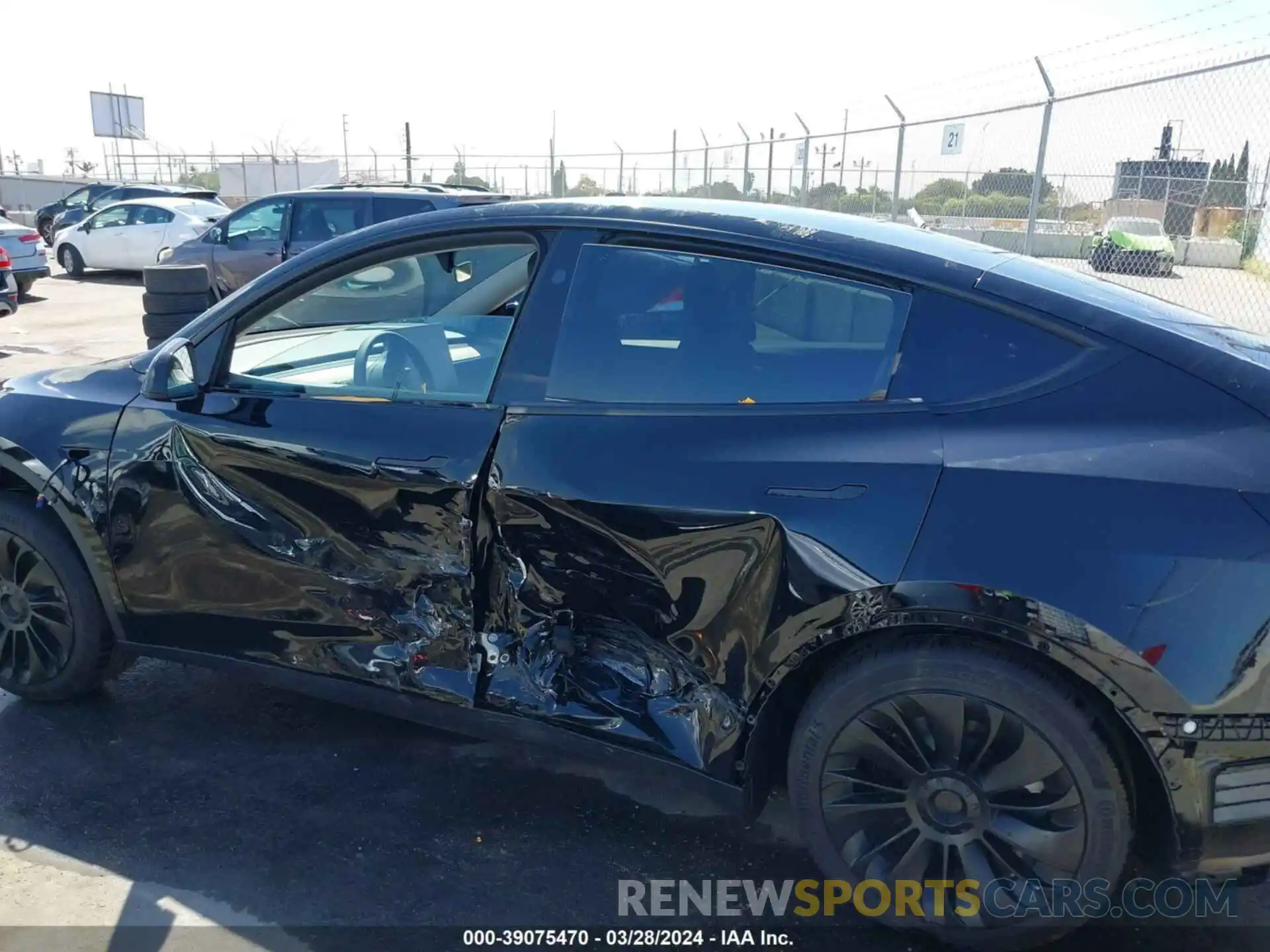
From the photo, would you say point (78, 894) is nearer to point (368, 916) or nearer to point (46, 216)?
point (368, 916)

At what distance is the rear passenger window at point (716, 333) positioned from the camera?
2.51m

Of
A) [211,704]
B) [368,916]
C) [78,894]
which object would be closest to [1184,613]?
[368,916]

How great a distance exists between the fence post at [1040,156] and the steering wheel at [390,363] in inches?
288

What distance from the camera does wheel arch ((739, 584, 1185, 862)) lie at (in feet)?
6.95

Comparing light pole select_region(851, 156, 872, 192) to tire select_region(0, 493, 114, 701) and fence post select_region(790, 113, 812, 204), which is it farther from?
tire select_region(0, 493, 114, 701)

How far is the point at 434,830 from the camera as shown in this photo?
2994 millimetres

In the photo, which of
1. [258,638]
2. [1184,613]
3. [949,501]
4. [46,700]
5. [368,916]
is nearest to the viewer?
[1184,613]

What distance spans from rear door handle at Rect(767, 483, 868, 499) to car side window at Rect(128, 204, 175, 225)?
18682 millimetres

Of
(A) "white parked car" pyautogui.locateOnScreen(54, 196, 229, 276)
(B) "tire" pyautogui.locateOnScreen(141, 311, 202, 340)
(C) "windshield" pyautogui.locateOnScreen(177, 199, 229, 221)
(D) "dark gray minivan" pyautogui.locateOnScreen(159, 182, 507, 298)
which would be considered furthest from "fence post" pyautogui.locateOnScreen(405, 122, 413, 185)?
(B) "tire" pyautogui.locateOnScreen(141, 311, 202, 340)

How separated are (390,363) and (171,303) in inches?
151

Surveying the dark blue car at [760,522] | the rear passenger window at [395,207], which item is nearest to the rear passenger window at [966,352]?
the dark blue car at [760,522]

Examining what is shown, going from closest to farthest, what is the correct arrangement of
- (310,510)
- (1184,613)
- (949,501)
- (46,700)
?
(1184,613)
(949,501)
(310,510)
(46,700)

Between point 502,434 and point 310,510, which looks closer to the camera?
point 502,434

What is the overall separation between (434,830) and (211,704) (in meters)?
1.24
